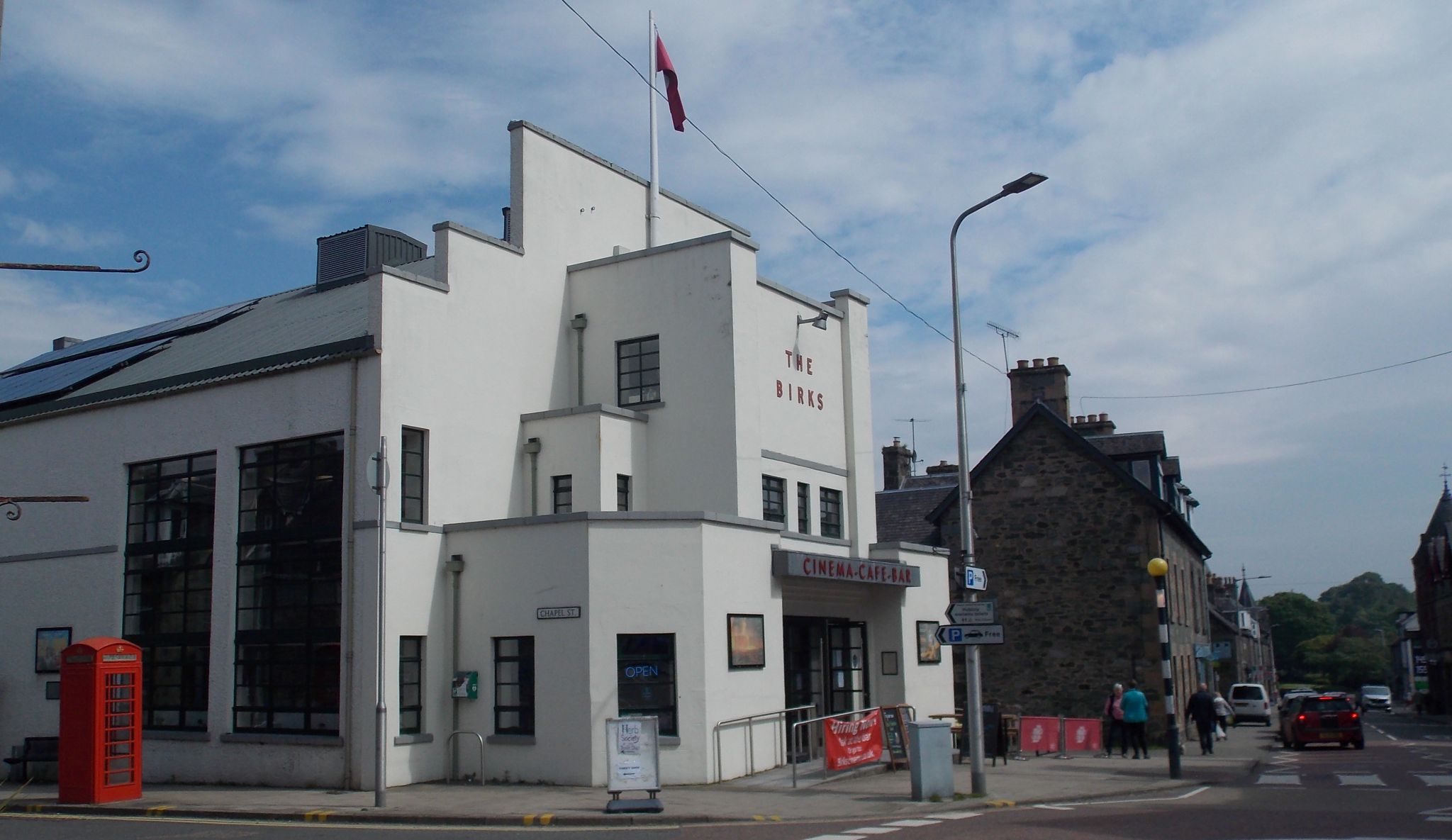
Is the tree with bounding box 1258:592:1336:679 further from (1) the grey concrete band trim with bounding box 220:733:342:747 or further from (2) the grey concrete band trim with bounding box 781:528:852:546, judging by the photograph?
(1) the grey concrete band trim with bounding box 220:733:342:747

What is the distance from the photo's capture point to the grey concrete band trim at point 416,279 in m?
19.8

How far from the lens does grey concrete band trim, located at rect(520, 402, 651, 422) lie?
71.1 ft

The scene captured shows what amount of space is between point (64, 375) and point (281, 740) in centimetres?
1171

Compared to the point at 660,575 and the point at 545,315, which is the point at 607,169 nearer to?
the point at 545,315

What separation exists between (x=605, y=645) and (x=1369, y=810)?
10.0 meters

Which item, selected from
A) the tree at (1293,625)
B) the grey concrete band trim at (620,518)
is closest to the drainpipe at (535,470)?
the grey concrete band trim at (620,518)

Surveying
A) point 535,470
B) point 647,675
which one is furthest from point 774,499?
point 647,675

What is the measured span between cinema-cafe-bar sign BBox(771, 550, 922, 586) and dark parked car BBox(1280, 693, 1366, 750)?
13.2 meters

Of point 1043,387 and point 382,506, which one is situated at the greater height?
point 1043,387

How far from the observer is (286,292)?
2847 centimetres

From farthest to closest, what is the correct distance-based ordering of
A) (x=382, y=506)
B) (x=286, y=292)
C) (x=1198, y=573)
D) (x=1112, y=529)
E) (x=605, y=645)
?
1. (x=1198, y=573)
2. (x=1112, y=529)
3. (x=286, y=292)
4. (x=605, y=645)
5. (x=382, y=506)

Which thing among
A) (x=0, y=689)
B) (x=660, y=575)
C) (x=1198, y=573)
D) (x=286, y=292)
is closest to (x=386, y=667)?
(x=660, y=575)

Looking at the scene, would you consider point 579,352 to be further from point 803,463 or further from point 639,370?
point 803,463

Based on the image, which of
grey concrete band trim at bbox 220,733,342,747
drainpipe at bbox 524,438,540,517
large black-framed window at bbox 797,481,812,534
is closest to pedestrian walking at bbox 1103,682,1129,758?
large black-framed window at bbox 797,481,812,534
